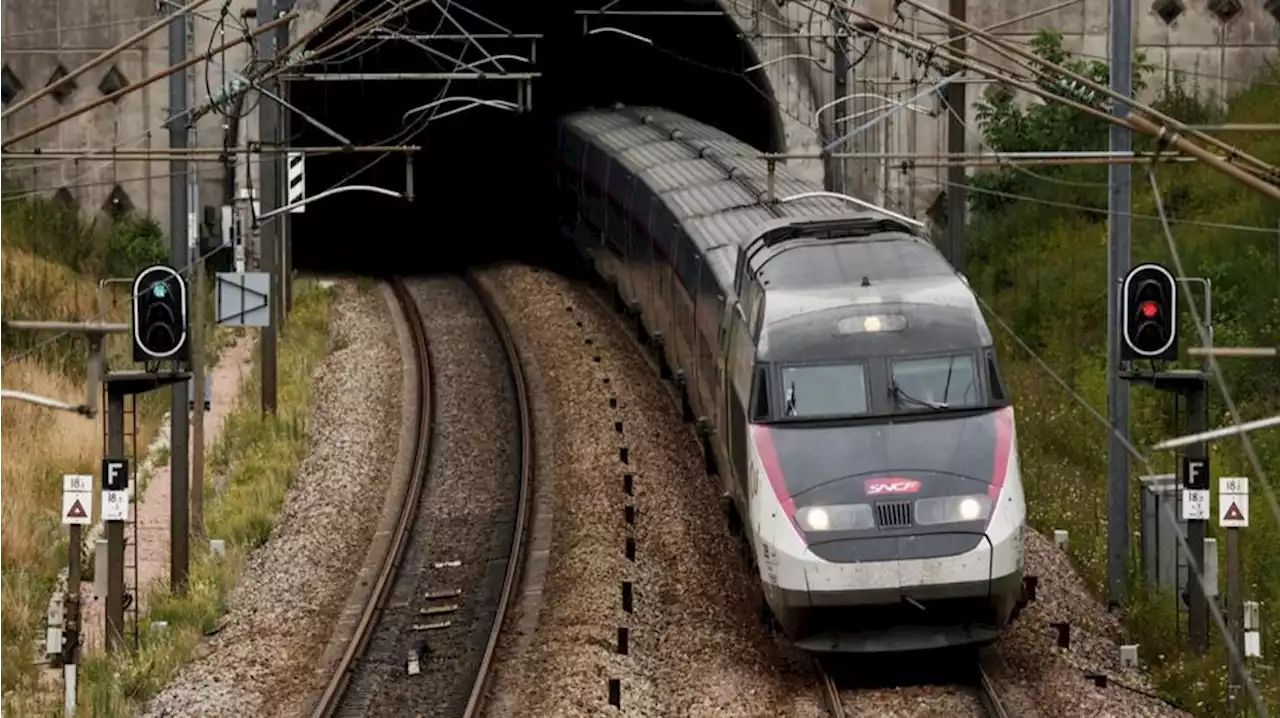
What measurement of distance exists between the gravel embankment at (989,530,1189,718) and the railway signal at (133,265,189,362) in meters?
7.15

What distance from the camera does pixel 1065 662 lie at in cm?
1655

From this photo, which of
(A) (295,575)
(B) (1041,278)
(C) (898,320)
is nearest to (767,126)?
(B) (1041,278)

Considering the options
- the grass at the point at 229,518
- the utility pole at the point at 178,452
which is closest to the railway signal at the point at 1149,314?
the grass at the point at 229,518

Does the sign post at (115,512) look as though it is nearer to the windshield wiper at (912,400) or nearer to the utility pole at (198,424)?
the utility pole at (198,424)

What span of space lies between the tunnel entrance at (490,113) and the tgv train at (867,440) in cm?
1732

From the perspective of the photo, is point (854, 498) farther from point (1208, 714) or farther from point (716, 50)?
point (716, 50)

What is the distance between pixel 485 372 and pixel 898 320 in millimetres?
14007

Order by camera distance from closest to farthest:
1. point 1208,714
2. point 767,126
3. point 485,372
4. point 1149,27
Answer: point 1208,714 < point 485,372 < point 1149,27 < point 767,126

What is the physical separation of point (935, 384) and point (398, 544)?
7063 millimetres

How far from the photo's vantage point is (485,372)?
98.0 feet

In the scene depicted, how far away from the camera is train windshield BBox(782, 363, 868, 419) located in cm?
1617

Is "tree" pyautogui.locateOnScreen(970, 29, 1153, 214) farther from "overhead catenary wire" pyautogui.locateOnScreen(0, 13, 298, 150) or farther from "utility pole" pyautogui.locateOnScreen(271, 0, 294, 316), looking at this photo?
"overhead catenary wire" pyautogui.locateOnScreen(0, 13, 298, 150)

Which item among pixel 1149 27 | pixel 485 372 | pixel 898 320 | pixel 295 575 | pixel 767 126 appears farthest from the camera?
pixel 767 126

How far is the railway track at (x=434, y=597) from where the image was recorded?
1681cm
